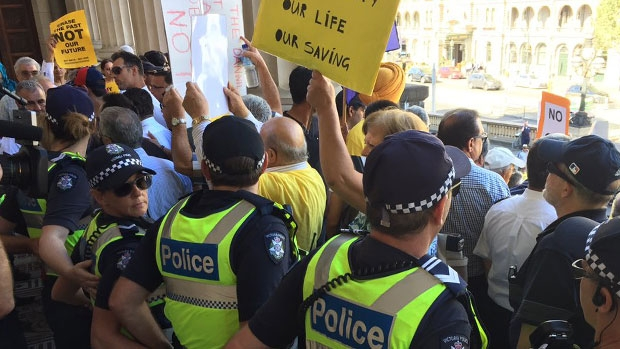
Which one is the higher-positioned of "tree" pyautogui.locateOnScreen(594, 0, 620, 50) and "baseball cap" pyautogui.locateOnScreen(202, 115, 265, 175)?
"baseball cap" pyautogui.locateOnScreen(202, 115, 265, 175)

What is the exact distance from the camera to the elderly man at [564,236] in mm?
1810

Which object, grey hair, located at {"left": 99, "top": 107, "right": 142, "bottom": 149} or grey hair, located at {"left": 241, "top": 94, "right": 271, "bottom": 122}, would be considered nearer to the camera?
grey hair, located at {"left": 99, "top": 107, "right": 142, "bottom": 149}

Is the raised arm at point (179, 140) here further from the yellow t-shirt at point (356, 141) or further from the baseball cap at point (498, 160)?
the baseball cap at point (498, 160)

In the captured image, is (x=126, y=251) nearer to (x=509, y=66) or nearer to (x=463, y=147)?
(x=463, y=147)

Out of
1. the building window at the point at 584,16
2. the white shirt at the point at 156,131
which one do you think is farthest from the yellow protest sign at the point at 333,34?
the building window at the point at 584,16

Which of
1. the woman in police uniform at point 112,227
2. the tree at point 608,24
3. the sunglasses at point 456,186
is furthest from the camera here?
the tree at point 608,24

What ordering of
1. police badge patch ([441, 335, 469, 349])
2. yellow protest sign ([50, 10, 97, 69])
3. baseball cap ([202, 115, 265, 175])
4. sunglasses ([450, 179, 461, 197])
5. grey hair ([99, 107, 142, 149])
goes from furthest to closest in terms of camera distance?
yellow protest sign ([50, 10, 97, 69]), grey hair ([99, 107, 142, 149]), sunglasses ([450, 179, 461, 197]), baseball cap ([202, 115, 265, 175]), police badge patch ([441, 335, 469, 349])

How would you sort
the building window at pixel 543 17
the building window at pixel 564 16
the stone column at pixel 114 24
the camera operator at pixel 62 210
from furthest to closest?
the building window at pixel 543 17 → the building window at pixel 564 16 → the stone column at pixel 114 24 → the camera operator at pixel 62 210

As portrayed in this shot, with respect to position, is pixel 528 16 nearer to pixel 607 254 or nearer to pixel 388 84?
pixel 388 84

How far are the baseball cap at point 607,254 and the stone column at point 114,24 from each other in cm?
1133

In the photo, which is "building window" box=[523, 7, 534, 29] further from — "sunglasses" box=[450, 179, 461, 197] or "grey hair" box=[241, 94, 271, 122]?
"sunglasses" box=[450, 179, 461, 197]

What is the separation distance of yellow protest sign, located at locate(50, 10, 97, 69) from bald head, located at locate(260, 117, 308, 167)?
4419 mm

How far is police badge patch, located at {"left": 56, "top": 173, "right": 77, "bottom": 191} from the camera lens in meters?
2.49

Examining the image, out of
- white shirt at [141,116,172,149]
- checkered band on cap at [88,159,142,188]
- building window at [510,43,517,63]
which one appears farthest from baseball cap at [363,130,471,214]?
building window at [510,43,517,63]
